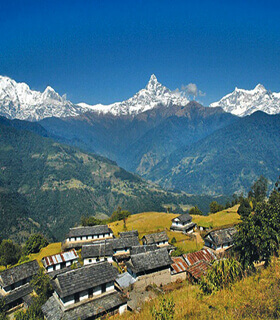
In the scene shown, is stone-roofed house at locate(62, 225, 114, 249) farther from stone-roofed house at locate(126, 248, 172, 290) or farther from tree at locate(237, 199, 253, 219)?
tree at locate(237, 199, 253, 219)

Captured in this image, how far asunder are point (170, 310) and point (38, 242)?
91224mm

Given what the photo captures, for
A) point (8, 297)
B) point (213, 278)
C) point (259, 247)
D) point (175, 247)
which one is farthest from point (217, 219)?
point (213, 278)

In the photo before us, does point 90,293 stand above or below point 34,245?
below

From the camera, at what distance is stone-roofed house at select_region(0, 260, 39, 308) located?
173 feet

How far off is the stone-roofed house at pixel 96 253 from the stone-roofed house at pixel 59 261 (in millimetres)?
4320

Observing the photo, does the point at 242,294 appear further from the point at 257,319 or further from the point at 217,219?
the point at 217,219

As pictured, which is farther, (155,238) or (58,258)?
(155,238)

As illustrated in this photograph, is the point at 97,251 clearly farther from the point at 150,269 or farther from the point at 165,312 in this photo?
the point at 165,312

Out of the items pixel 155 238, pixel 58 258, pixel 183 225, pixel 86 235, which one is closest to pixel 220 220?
pixel 183 225

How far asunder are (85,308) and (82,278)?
13.1 feet

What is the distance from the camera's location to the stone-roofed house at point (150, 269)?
1673 inches

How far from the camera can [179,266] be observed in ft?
155

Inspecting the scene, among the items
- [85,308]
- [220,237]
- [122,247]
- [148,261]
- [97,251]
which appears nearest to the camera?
[85,308]

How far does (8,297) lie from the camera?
52125 millimetres
